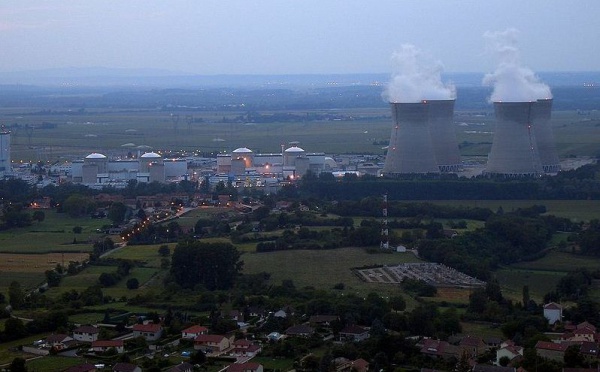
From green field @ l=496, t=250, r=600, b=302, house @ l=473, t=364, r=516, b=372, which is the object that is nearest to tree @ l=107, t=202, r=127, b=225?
green field @ l=496, t=250, r=600, b=302

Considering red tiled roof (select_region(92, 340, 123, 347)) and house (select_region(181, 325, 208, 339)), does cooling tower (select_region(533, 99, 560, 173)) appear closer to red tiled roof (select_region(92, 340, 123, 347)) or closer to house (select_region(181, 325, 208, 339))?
house (select_region(181, 325, 208, 339))

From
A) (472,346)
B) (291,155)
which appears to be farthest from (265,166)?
(472,346)

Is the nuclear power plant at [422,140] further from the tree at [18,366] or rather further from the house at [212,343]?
the tree at [18,366]

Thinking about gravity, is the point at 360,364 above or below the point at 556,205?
above

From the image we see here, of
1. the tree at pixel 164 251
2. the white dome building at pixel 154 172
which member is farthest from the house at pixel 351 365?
the white dome building at pixel 154 172

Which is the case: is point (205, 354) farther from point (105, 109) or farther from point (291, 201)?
point (105, 109)

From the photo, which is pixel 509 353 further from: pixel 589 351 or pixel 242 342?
pixel 242 342
